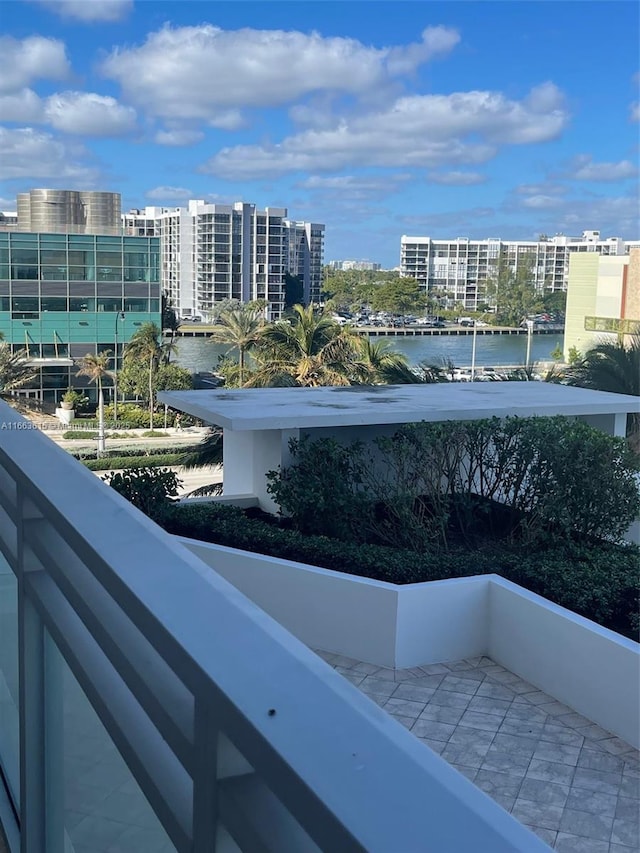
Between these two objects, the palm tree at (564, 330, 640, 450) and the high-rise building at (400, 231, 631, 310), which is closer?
the palm tree at (564, 330, 640, 450)

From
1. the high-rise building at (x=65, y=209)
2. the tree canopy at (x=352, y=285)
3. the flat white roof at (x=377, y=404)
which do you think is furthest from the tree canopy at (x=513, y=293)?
the flat white roof at (x=377, y=404)

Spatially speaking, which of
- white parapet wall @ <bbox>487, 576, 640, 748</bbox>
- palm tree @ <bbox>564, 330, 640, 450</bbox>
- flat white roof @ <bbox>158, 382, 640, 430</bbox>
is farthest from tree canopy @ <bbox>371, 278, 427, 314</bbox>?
white parapet wall @ <bbox>487, 576, 640, 748</bbox>

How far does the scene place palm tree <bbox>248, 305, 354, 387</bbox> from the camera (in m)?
21.3

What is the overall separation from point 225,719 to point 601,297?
52.7m

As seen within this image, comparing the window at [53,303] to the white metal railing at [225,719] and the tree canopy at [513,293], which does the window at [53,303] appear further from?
the tree canopy at [513,293]

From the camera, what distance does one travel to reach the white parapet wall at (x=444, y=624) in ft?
20.6

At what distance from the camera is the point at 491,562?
7.92 metres

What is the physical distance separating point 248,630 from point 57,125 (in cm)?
11027

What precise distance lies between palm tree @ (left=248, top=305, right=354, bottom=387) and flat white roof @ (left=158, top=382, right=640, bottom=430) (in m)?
8.44

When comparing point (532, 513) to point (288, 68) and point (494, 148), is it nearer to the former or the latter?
point (288, 68)

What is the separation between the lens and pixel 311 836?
560 millimetres

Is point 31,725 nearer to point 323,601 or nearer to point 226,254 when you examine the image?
point 323,601

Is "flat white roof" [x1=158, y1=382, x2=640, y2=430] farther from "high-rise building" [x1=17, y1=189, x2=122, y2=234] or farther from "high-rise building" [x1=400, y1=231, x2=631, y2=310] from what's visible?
"high-rise building" [x1=400, y1=231, x2=631, y2=310]

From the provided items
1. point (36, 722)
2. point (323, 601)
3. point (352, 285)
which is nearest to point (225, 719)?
point (36, 722)
